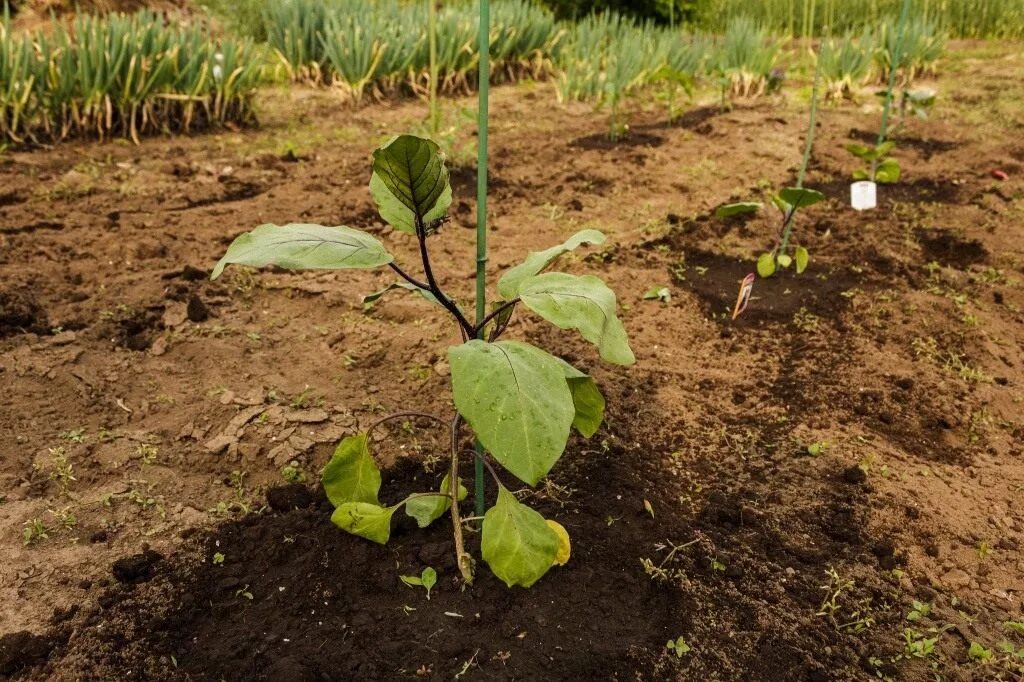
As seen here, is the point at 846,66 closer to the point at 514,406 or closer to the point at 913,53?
the point at 913,53

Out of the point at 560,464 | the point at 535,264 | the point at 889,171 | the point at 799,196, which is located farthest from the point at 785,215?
the point at 535,264

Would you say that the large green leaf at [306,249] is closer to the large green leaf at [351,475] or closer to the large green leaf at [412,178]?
the large green leaf at [412,178]

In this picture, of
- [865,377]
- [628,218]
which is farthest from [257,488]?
[628,218]

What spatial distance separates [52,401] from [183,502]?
0.51m

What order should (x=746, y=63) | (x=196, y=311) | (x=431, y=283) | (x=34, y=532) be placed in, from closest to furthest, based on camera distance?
(x=431, y=283) < (x=34, y=532) < (x=196, y=311) < (x=746, y=63)

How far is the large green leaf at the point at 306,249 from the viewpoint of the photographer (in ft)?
3.39

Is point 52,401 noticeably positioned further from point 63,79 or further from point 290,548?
point 63,79

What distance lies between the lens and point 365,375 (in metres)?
1.96

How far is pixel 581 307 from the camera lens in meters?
1.09

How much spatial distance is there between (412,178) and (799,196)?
1.63 m

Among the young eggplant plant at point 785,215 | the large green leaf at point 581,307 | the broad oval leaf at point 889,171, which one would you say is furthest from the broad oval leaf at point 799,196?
the large green leaf at point 581,307

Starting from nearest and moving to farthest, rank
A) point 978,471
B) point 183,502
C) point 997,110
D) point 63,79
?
1. point 183,502
2. point 978,471
3. point 63,79
4. point 997,110

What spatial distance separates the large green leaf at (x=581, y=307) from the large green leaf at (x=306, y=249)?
22cm

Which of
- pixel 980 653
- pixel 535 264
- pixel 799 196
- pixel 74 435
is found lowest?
pixel 980 653
